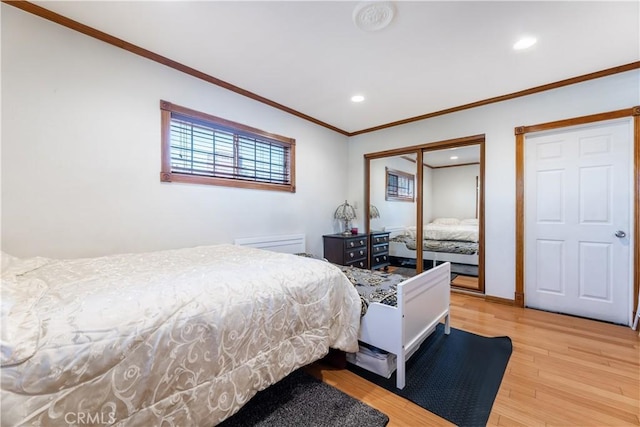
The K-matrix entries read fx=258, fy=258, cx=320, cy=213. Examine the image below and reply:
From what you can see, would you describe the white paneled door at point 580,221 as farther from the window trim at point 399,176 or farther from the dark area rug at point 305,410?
the dark area rug at point 305,410

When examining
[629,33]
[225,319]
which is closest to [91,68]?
[225,319]

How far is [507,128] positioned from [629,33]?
118cm

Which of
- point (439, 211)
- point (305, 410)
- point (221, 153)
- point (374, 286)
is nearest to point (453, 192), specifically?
point (439, 211)

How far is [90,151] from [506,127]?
4204 millimetres

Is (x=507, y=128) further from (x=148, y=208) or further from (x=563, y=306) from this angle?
(x=148, y=208)

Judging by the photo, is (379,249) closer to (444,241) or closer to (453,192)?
(444,241)

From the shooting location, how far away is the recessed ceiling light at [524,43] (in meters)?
2.06

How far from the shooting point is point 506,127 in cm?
311

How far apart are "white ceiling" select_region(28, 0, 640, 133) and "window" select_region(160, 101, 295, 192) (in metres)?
0.49

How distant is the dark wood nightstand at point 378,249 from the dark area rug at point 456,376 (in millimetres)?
1958

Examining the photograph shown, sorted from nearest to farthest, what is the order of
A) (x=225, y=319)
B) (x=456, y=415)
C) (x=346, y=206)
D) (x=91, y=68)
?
(x=225, y=319)
(x=456, y=415)
(x=91, y=68)
(x=346, y=206)

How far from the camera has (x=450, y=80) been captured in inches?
106

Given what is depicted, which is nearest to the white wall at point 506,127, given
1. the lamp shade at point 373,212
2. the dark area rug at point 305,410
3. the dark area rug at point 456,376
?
the dark area rug at point 456,376

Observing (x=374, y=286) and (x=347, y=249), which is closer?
(x=374, y=286)
